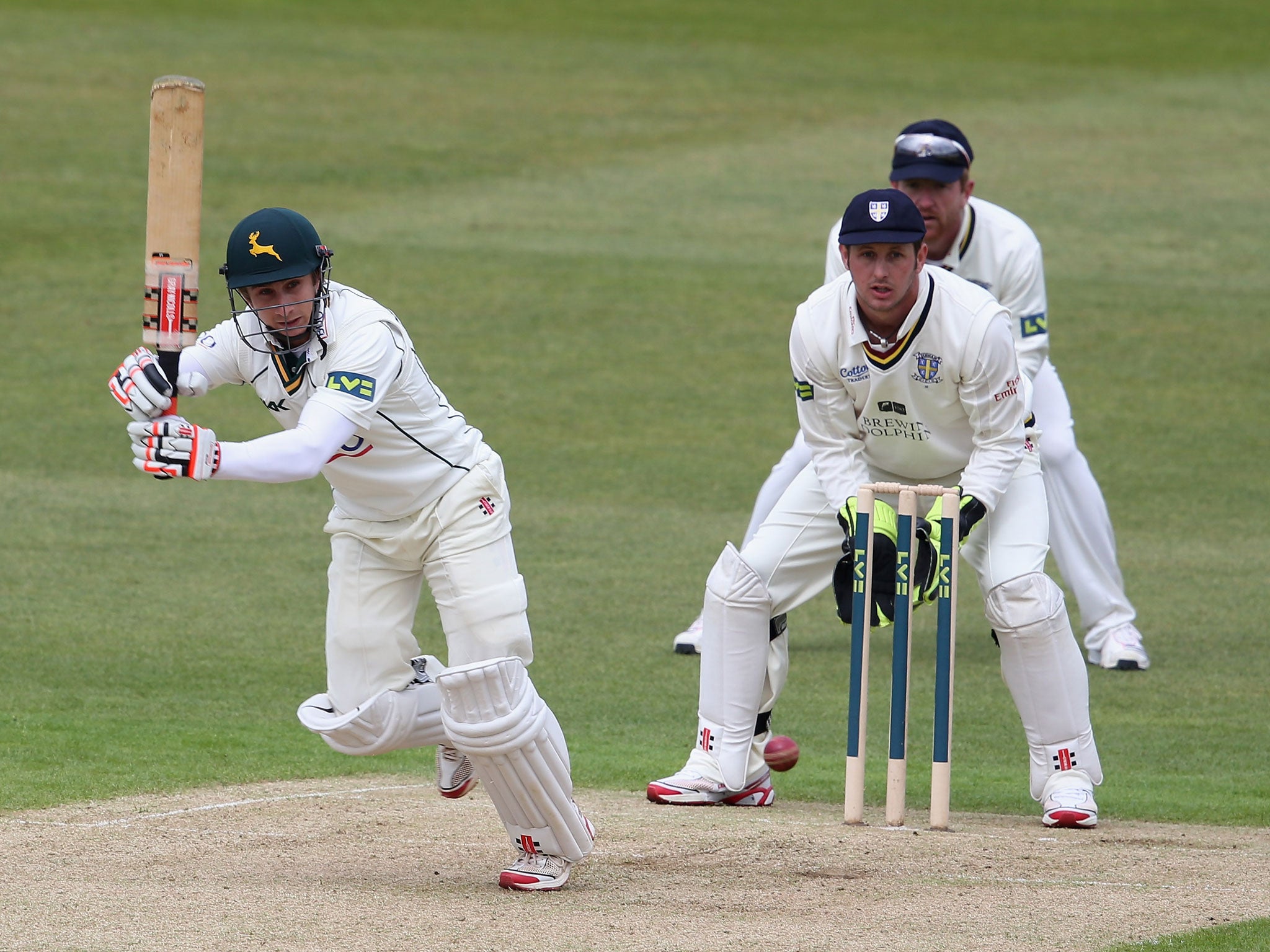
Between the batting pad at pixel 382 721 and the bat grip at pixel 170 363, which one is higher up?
the bat grip at pixel 170 363

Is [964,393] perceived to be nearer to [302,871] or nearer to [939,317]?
[939,317]

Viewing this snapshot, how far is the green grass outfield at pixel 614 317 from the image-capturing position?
25.1ft

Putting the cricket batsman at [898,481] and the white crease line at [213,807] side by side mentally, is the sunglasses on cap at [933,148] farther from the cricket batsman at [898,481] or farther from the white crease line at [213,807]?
the white crease line at [213,807]

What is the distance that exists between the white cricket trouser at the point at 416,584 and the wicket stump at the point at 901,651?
1.08m

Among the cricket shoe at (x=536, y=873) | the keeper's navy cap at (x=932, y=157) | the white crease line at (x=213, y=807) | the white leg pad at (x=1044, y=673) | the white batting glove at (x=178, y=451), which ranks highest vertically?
the keeper's navy cap at (x=932, y=157)

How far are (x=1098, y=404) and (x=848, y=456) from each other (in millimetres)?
7770

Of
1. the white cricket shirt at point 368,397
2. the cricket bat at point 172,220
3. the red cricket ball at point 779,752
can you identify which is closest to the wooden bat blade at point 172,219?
the cricket bat at point 172,220

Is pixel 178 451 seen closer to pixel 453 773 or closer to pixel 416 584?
pixel 416 584

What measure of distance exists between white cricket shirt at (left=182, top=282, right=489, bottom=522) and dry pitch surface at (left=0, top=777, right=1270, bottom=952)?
1.03 m

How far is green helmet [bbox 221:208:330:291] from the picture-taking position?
520 cm

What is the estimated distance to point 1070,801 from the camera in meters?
6.09

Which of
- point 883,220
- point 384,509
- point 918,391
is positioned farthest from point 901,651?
point 384,509

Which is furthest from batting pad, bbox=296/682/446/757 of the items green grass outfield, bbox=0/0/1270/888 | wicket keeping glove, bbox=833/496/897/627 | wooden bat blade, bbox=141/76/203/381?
wicket keeping glove, bbox=833/496/897/627

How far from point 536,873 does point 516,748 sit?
0.39m
